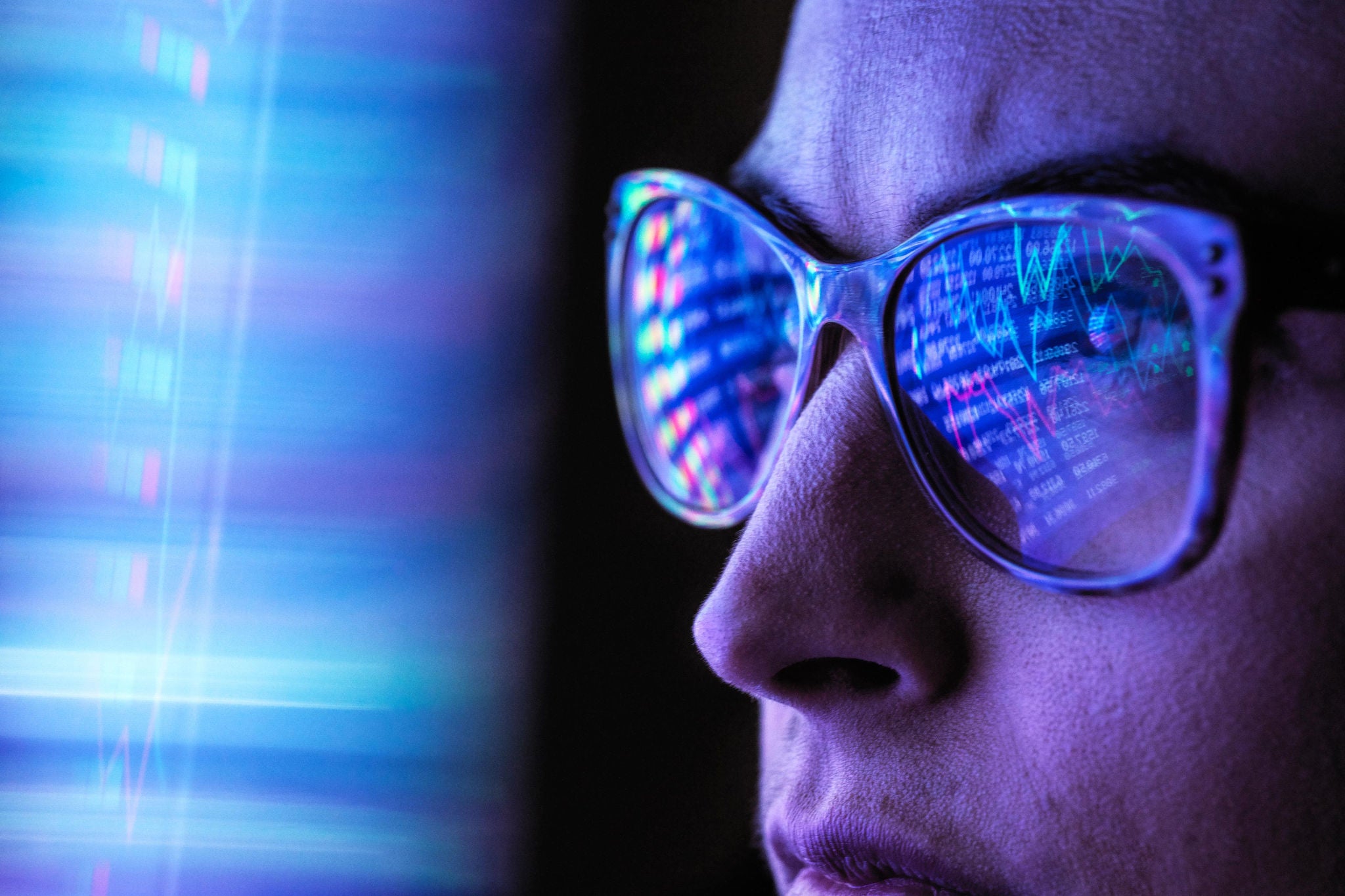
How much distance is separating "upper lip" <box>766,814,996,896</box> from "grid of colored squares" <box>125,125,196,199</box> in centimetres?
88

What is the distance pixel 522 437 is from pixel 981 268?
87 cm

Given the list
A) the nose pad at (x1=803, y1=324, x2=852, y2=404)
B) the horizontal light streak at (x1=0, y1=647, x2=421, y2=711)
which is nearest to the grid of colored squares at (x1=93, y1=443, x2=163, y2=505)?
the horizontal light streak at (x1=0, y1=647, x2=421, y2=711)

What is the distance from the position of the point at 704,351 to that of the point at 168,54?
643 mm

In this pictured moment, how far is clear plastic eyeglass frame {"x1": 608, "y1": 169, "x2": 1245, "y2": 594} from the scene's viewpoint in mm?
497

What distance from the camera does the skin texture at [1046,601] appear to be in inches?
19.9

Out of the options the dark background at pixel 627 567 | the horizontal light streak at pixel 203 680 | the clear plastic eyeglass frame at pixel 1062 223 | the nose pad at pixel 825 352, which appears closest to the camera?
the clear plastic eyeglass frame at pixel 1062 223

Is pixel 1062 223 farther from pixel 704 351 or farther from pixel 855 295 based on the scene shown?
pixel 704 351

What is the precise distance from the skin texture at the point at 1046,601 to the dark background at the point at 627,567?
666 mm

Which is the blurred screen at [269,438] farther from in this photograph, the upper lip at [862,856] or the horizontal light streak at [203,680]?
the upper lip at [862,856]

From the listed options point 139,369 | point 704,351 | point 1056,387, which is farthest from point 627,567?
point 1056,387

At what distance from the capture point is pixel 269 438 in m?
1.11

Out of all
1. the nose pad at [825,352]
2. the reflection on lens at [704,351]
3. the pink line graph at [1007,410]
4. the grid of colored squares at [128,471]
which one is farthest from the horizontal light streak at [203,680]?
the pink line graph at [1007,410]

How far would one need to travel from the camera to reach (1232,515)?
511 millimetres

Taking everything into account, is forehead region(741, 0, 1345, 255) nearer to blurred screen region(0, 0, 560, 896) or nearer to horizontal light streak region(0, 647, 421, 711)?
blurred screen region(0, 0, 560, 896)
